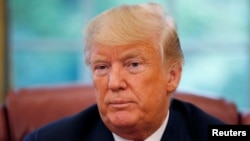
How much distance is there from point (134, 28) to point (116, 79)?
130 millimetres

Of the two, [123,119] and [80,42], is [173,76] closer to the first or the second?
[123,119]

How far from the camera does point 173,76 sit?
1.23 m

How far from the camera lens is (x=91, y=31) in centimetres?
118

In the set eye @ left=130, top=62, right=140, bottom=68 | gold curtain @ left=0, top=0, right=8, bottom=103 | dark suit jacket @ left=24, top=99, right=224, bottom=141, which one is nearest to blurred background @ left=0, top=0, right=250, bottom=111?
gold curtain @ left=0, top=0, right=8, bottom=103

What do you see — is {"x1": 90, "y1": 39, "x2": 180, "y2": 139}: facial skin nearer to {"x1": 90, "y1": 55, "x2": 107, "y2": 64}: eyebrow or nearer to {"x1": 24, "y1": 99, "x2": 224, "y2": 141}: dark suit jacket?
{"x1": 90, "y1": 55, "x2": 107, "y2": 64}: eyebrow

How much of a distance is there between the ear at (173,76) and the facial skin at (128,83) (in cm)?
3

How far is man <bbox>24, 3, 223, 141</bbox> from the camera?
1.12 metres

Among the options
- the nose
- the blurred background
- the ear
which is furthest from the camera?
the blurred background

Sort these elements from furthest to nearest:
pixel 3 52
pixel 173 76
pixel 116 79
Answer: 1. pixel 3 52
2. pixel 173 76
3. pixel 116 79

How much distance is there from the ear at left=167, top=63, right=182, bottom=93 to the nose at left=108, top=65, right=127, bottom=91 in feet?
0.47

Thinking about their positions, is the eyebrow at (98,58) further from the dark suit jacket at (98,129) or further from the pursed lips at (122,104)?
the dark suit jacket at (98,129)

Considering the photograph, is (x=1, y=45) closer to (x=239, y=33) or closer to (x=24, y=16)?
(x=24, y=16)

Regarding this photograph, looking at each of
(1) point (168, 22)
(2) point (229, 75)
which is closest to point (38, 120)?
(1) point (168, 22)

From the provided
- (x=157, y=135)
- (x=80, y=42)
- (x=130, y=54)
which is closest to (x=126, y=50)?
(x=130, y=54)
